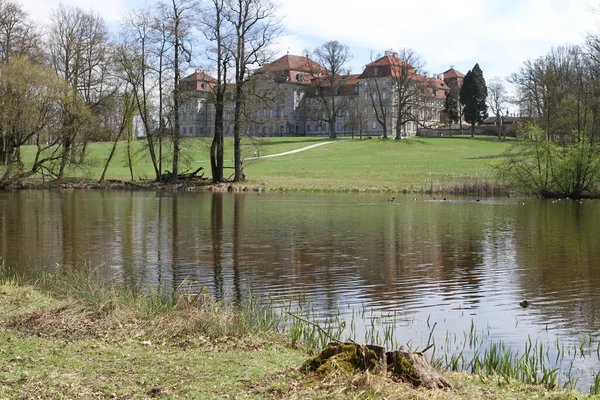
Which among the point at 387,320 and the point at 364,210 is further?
the point at 364,210

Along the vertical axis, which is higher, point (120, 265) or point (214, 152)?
point (214, 152)

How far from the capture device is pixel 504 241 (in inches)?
944

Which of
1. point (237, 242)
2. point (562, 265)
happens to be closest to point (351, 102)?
point (237, 242)

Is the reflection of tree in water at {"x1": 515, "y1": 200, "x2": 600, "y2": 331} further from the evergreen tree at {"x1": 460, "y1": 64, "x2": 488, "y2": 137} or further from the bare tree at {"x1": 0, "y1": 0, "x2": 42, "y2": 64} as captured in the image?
the evergreen tree at {"x1": 460, "y1": 64, "x2": 488, "y2": 137}

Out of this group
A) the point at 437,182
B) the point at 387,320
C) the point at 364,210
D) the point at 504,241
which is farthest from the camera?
the point at 437,182

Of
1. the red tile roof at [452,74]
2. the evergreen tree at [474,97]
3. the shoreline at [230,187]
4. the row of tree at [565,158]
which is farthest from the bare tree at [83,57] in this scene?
the red tile roof at [452,74]

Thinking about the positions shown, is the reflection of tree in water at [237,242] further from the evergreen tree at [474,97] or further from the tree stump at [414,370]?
the evergreen tree at [474,97]

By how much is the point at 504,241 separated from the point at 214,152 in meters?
31.2

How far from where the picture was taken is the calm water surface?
12.7 metres

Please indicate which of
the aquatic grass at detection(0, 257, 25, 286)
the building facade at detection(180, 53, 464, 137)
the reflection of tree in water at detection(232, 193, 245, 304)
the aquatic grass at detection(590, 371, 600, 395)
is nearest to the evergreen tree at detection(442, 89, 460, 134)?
the building facade at detection(180, 53, 464, 137)

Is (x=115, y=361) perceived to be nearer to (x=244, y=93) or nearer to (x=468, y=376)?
(x=468, y=376)

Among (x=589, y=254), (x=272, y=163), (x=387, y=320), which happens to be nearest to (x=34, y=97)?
(x=272, y=163)

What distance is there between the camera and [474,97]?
11381 cm

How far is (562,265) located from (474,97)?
99181 mm
